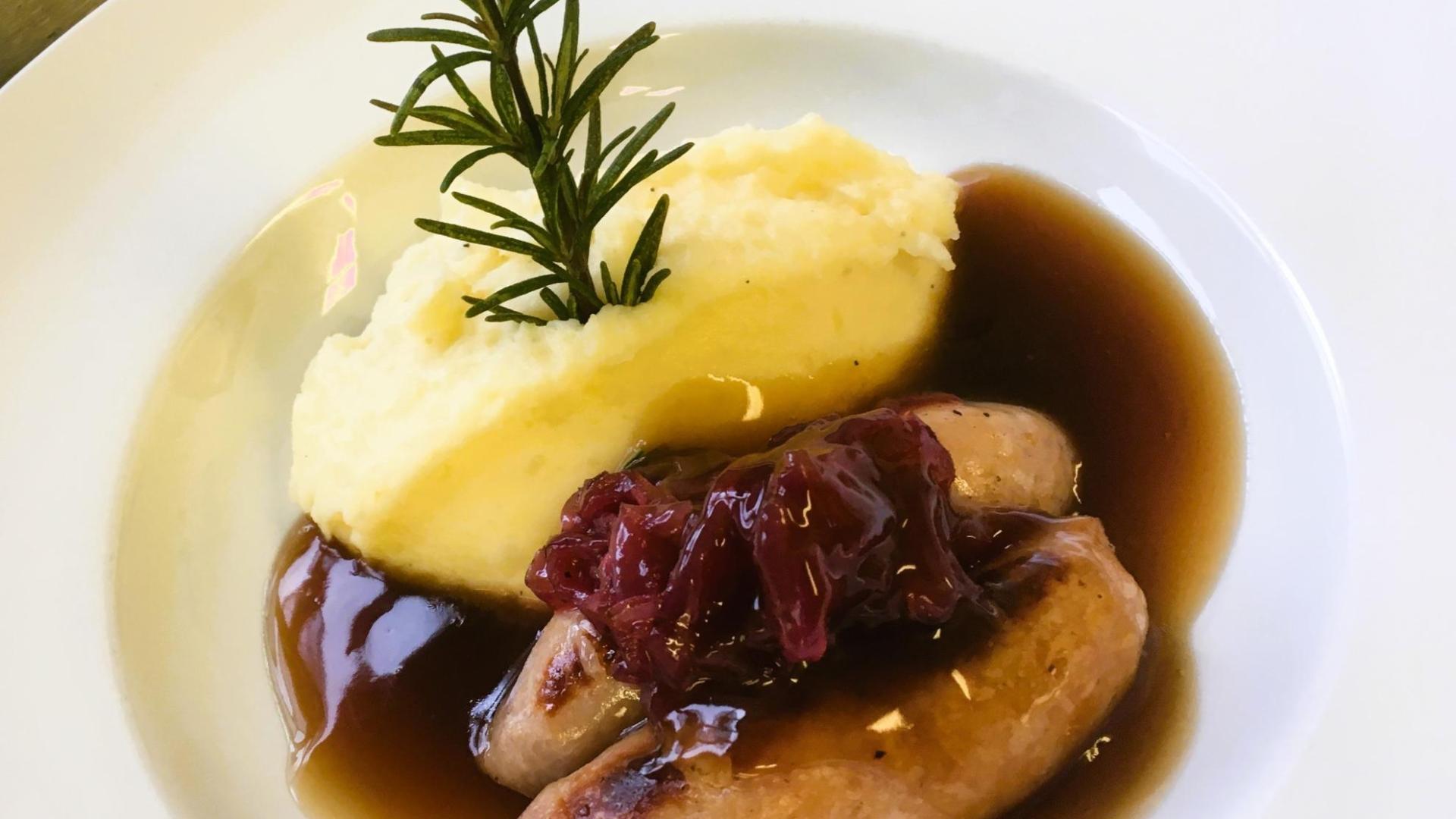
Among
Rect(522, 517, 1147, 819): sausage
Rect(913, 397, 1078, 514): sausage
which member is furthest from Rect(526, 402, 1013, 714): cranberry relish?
Rect(913, 397, 1078, 514): sausage

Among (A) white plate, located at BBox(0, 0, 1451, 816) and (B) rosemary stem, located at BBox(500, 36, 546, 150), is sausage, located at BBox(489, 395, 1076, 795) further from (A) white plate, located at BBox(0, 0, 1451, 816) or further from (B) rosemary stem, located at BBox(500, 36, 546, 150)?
(B) rosemary stem, located at BBox(500, 36, 546, 150)

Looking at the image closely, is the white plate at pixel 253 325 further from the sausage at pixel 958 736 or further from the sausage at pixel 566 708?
the sausage at pixel 566 708

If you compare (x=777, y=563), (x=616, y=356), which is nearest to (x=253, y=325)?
(x=616, y=356)

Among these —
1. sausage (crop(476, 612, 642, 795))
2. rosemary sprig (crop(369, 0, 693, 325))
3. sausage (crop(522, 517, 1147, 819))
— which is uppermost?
rosemary sprig (crop(369, 0, 693, 325))

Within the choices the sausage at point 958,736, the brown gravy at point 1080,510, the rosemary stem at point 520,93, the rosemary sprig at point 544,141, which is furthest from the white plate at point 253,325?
the rosemary stem at point 520,93

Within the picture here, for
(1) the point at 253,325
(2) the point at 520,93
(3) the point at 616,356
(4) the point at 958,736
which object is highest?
(2) the point at 520,93

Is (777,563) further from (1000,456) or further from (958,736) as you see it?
(1000,456)
